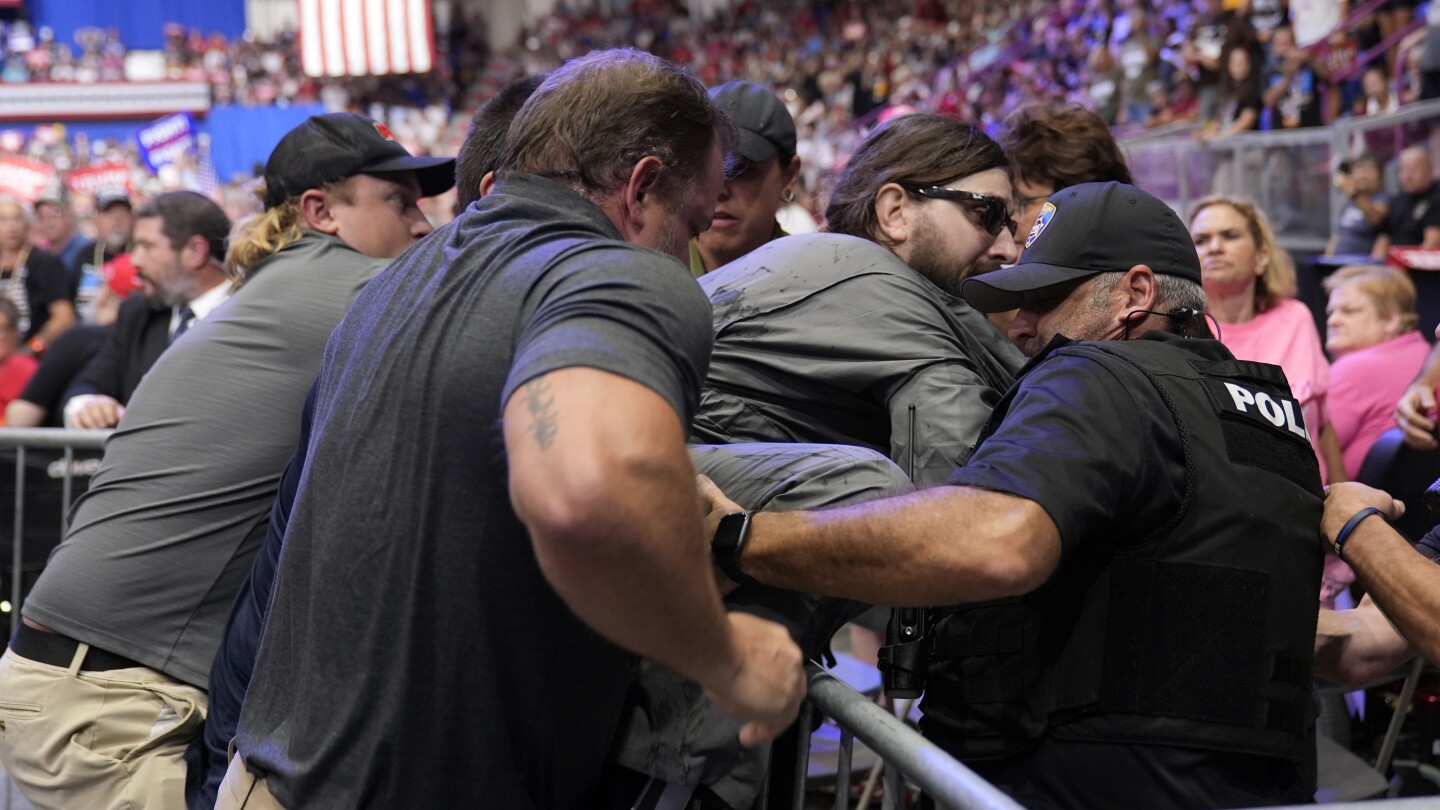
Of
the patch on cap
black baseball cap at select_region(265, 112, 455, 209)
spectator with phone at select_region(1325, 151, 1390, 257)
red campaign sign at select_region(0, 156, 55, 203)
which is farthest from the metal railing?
red campaign sign at select_region(0, 156, 55, 203)

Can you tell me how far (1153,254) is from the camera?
2.13m

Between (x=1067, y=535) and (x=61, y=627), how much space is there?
2028mm

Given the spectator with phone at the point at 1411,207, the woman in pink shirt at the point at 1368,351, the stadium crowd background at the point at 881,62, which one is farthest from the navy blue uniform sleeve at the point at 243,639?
the spectator with phone at the point at 1411,207

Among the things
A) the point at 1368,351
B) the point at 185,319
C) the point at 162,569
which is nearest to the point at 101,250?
the point at 185,319

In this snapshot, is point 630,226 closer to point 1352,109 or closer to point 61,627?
point 61,627

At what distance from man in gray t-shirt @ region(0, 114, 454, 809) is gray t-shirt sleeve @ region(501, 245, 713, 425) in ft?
4.58

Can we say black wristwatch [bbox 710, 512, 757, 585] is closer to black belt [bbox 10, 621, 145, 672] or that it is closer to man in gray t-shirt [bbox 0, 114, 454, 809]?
man in gray t-shirt [bbox 0, 114, 454, 809]

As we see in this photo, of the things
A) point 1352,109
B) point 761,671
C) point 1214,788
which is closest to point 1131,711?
point 1214,788

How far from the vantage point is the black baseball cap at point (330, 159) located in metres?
3.19

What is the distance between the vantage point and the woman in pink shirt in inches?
195

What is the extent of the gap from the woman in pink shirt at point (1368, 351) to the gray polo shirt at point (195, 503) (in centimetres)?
349

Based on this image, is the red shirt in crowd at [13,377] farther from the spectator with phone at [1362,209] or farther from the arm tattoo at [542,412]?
the spectator with phone at [1362,209]

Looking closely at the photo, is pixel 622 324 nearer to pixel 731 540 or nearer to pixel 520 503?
pixel 520 503

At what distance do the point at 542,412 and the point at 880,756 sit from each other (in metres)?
0.72
